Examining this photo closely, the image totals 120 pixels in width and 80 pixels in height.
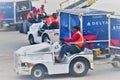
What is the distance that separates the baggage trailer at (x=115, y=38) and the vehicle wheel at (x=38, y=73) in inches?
115

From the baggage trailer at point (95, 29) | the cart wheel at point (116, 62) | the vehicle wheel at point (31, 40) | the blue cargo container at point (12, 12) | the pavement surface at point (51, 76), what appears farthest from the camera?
the blue cargo container at point (12, 12)

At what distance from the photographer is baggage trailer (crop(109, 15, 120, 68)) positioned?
18750 mm

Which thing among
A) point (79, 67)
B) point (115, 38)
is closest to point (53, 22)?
point (115, 38)

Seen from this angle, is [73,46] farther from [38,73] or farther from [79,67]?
[38,73]

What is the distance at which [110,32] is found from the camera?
19.3m

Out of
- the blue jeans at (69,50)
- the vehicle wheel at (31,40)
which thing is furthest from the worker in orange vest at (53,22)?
the blue jeans at (69,50)

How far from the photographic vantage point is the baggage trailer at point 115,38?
18.8 m

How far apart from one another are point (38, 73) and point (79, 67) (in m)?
1.43

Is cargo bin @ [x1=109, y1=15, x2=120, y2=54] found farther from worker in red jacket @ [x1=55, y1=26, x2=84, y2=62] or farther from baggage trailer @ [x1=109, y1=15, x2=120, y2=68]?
worker in red jacket @ [x1=55, y1=26, x2=84, y2=62]

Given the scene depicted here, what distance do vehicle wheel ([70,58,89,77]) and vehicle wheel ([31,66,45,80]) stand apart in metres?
1.01

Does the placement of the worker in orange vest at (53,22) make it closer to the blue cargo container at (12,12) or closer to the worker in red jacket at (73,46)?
the worker in red jacket at (73,46)

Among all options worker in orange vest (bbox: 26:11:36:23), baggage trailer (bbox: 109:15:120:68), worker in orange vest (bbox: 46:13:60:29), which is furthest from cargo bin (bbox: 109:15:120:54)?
worker in orange vest (bbox: 26:11:36:23)

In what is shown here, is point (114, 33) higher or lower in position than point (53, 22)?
lower

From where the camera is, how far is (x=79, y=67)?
17.6 metres
